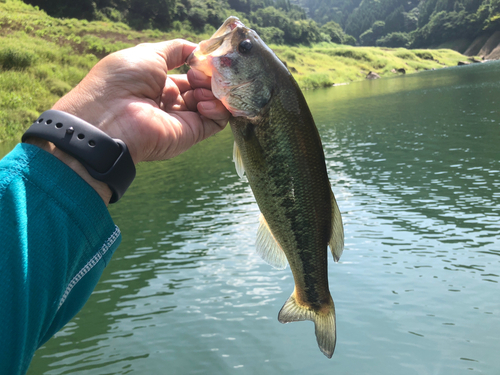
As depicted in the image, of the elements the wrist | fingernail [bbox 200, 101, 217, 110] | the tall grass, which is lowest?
the tall grass

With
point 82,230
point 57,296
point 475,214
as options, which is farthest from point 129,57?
point 475,214

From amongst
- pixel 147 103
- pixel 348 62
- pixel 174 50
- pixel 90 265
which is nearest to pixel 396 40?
pixel 348 62

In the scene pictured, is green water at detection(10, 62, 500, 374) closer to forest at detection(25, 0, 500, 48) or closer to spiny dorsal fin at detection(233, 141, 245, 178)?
spiny dorsal fin at detection(233, 141, 245, 178)

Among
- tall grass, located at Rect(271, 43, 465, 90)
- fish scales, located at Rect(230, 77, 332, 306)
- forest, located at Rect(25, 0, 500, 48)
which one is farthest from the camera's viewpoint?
forest, located at Rect(25, 0, 500, 48)

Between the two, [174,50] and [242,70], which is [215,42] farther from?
[174,50]

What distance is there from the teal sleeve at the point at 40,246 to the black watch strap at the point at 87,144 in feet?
0.32

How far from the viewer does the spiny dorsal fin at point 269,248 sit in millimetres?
2865

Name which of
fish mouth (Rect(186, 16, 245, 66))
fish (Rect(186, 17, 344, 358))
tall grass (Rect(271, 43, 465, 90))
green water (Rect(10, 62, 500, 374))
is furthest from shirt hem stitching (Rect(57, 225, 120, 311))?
tall grass (Rect(271, 43, 465, 90))

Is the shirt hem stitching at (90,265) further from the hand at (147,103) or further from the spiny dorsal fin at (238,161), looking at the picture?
the spiny dorsal fin at (238,161)

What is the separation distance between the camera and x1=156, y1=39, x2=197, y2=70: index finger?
295cm

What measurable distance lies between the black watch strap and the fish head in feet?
2.69

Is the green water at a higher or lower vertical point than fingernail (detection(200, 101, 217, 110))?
lower

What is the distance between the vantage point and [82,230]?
1.84 metres

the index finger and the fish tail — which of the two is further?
the index finger
